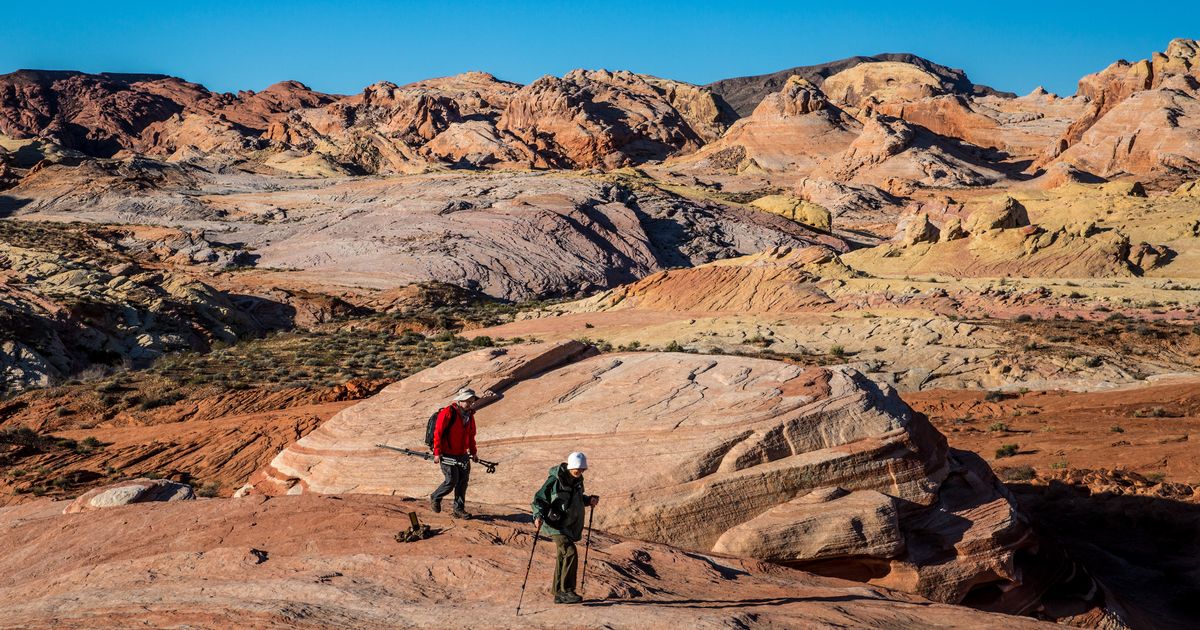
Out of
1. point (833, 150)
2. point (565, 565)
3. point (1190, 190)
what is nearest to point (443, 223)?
point (1190, 190)

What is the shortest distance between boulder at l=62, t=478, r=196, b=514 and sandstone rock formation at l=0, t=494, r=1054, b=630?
72 cm

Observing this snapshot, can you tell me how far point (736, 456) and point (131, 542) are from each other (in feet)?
21.3

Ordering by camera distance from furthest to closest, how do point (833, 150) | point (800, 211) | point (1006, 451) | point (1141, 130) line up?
1. point (833, 150)
2. point (1141, 130)
3. point (800, 211)
4. point (1006, 451)

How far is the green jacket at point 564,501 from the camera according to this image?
305 inches

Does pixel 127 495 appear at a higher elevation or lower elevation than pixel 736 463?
lower

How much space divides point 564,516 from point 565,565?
0.41 m

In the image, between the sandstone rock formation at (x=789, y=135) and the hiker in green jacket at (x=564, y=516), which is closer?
the hiker in green jacket at (x=564, y=516)

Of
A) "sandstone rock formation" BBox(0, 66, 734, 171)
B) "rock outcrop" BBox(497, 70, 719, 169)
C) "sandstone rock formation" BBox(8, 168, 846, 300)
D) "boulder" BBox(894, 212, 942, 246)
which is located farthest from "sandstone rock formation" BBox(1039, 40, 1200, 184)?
"sandstone rock formation" BBox(0, 66, 734, 171)

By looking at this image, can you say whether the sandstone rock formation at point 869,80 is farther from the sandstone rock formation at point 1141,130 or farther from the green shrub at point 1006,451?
the green shrub at point 1006,451

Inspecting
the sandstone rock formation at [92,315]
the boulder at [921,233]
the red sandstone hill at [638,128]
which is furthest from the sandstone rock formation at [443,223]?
the red sandstone hill at [638,128]

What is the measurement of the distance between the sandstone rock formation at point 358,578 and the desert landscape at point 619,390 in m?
0.05

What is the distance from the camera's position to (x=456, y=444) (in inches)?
380

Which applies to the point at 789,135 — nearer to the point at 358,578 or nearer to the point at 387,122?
the point at 387,122

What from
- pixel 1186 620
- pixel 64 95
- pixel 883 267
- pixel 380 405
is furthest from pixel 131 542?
pixel 64 95
